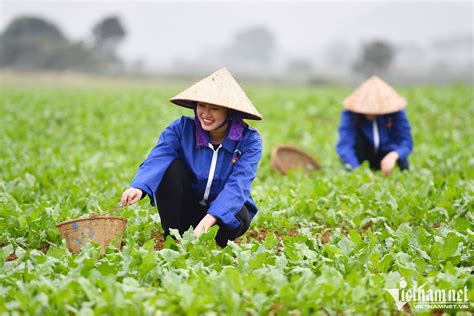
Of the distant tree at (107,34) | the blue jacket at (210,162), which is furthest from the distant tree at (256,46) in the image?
the blue jacket at (210,162)

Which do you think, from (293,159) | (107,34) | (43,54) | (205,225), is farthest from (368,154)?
(107,34)

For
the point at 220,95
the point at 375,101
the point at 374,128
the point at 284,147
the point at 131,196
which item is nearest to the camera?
the point at 131,196

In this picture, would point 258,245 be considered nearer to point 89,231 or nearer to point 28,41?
point 89,231

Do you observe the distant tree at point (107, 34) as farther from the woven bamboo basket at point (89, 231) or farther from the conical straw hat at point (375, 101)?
the woven bamboo basket at point (89, 231)

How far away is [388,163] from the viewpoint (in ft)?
20.3

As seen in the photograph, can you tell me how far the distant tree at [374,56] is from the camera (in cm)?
5281

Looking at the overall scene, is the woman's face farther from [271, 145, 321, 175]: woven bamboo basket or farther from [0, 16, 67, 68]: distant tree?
[0, 16, 67, 68]: distant tree

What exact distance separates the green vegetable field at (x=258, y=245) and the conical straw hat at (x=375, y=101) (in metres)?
0.66

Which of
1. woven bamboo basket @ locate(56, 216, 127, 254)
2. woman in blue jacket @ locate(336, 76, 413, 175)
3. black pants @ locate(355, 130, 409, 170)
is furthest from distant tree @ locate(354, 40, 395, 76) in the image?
woven bamboo basket @ locate(56, 216, 127, 254)

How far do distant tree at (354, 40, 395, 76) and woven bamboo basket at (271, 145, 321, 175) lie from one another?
47.5 m

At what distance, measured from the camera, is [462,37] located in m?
172

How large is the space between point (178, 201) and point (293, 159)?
400cm

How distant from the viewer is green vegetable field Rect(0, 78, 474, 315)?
111 inches

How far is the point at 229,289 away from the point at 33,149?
22.5 ft
